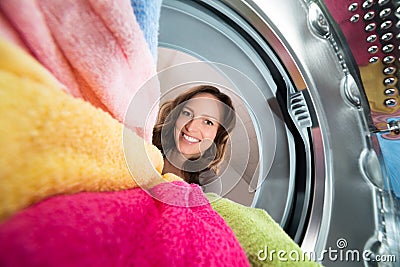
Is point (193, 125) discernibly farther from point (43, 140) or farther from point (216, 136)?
point (43, 140)

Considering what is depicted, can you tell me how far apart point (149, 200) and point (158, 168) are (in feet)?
0.21

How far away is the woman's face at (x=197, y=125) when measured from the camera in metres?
0.46

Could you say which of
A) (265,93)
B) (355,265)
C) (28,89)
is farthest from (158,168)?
(355,265)

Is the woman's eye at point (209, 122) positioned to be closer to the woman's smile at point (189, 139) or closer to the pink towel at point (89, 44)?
the woman's smile at point (189, 139)

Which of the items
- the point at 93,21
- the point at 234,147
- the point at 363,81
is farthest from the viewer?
the point at 363,81

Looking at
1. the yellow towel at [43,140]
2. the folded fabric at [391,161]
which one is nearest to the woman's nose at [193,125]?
the yellow towel at [43,140]

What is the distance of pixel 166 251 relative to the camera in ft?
0.76

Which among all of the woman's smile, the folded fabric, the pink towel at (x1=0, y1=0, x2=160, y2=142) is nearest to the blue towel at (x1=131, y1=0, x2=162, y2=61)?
the pink towel at (x1=0, y1=0, x2=160, y2=142)

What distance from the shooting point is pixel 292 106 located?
65 cm

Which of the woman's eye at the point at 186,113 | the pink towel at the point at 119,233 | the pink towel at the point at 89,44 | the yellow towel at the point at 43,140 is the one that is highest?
the woman's eye at the point at 186,113

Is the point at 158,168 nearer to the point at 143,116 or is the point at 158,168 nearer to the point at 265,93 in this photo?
the point at 143,116

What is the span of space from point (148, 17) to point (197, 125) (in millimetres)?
175

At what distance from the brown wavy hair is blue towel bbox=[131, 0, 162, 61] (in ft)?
0.29

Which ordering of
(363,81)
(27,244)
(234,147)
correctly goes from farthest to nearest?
(363,81), (234,147), (27,244)
